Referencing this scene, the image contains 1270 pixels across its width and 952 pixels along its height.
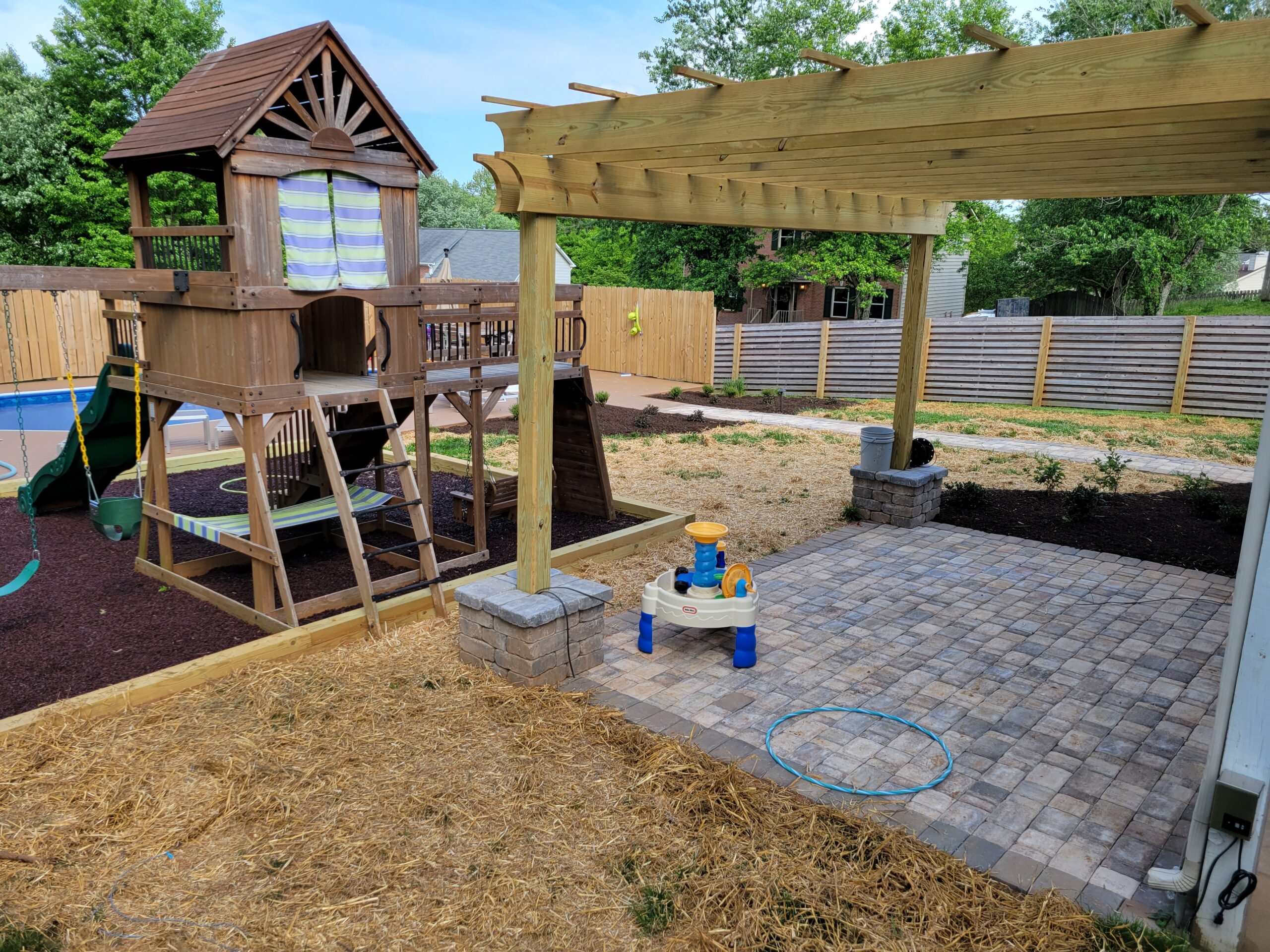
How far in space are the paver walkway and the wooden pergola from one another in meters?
5.65

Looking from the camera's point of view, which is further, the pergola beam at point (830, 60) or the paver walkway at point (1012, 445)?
the paver walkway at point (1012, 445)

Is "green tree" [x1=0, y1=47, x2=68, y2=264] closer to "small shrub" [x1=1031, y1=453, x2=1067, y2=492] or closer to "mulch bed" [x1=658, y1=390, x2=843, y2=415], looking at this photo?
"mulch bed" [x1=658, y1=390, x2=843, y2=415]

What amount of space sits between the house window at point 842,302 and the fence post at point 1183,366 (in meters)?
16.0

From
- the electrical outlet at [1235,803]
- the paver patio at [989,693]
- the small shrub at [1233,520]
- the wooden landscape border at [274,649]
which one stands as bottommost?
the paver patio at [989,693]

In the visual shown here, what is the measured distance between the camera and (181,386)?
645 cm

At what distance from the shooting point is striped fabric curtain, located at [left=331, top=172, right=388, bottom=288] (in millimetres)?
6566

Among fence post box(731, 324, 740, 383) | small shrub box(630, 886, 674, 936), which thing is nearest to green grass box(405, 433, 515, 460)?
fence post box(731, 324, 740, 383)

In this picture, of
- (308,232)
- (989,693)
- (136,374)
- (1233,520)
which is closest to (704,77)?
(308,232)

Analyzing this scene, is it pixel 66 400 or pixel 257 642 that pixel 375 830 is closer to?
pixel 257 642

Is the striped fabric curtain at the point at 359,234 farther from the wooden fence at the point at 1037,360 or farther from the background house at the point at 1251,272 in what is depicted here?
the background house at the point at 1251,272

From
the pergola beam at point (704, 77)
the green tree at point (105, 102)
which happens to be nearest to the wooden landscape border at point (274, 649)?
the pergola beam at point (704, 77)

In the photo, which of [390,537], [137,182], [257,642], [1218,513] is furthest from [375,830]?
[1218,513]

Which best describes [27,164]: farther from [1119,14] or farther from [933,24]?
[1119,14]

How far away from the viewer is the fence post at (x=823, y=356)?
1909 cm
